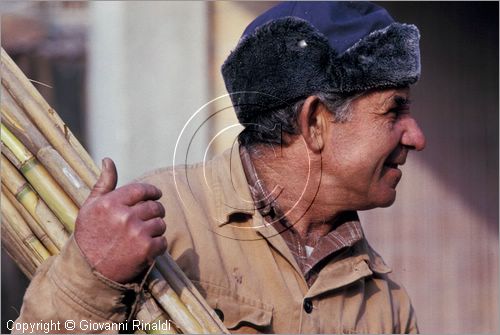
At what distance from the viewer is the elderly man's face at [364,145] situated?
2.32m

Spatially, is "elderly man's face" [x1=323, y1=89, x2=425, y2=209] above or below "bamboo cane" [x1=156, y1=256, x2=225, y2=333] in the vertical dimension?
above

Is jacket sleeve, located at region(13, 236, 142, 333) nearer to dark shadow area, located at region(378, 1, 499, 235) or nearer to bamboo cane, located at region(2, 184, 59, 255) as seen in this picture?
bamboo cane, located at region(2, 184, 59, 255)

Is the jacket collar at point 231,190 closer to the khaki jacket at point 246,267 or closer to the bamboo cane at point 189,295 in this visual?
the khaki jacket at point 246,267

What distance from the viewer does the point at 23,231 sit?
81.5 inches

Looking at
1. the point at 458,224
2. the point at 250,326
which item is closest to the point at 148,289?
the point at 250,326

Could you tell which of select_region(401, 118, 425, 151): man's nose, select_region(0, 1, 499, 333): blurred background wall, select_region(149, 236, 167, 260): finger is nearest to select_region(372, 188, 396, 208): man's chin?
select_region(401, 118, 425, 151): man's nose

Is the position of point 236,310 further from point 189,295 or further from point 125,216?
point 125,216

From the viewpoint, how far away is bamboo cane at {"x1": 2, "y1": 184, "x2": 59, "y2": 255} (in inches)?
80.9

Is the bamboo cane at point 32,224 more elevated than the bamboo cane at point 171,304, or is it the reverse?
the bamboo cane at point 32,224

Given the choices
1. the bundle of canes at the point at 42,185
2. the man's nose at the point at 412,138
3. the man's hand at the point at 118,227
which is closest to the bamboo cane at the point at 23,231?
the bundle of canes at the point at 42,185

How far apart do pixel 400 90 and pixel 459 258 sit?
2102mm

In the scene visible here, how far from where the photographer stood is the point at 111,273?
1.84 meters

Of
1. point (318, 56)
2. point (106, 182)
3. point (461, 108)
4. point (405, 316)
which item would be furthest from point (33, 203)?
point (461, 108)

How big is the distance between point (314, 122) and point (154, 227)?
0.64m
